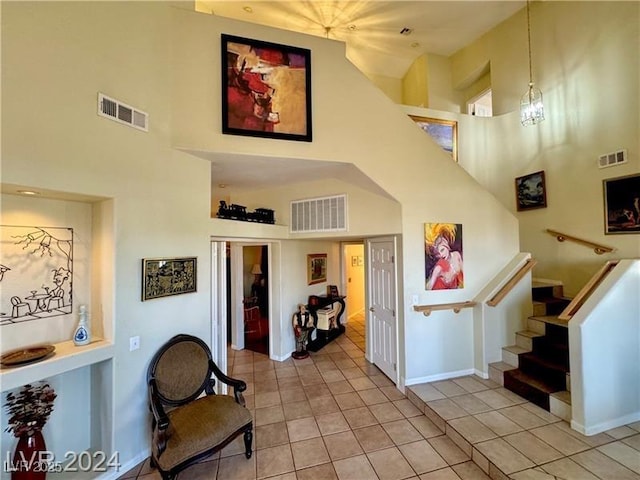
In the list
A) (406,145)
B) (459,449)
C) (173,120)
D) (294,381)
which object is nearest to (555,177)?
(406,145)

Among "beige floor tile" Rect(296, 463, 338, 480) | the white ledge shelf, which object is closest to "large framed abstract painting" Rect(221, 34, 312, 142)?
the white ledge shelf

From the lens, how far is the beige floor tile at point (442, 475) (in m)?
2.30

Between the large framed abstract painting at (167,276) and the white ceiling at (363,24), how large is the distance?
1346mm

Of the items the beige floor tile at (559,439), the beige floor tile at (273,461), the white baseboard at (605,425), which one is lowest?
the beige floor tile at (273,461)

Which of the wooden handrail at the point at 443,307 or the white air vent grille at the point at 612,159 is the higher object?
the white air vent grille at the point at 612,159

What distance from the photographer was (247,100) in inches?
122

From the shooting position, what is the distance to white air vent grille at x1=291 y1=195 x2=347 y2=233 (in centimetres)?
411

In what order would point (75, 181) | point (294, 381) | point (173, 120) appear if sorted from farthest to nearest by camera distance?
point (294, 381) < point (173, 120) < point (75, 181)

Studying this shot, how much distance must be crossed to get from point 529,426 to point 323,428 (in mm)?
2031

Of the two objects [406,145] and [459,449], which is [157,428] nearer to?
[459,449]

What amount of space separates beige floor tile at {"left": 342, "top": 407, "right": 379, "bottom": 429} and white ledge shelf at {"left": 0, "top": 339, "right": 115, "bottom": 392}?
247 cm

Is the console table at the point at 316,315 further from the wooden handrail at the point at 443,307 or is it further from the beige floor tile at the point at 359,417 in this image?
the wooden handrail at the point at 443,307

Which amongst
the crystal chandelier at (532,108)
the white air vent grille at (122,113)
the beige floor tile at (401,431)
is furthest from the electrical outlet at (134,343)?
the crystal chandelier at (532,108)

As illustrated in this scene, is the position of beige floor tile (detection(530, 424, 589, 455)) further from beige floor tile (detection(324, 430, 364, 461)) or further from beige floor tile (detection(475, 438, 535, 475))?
beige floor tile (detection(324, 430, 364, 461))
